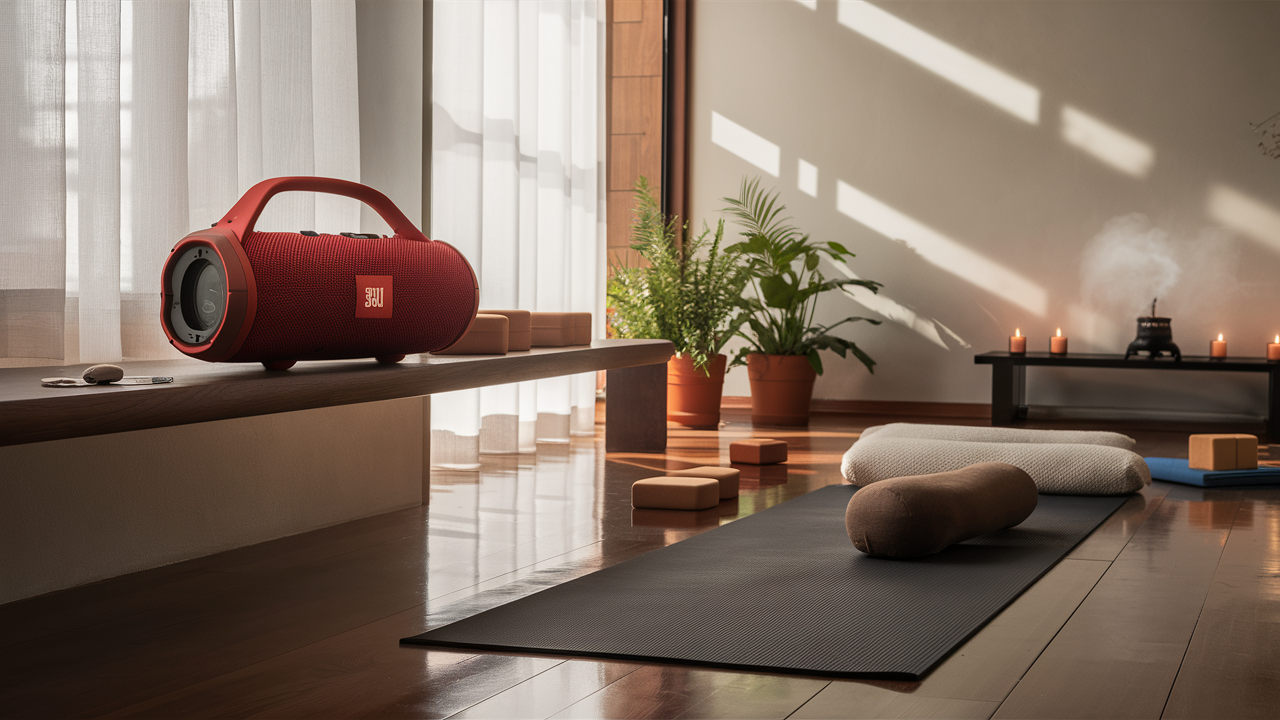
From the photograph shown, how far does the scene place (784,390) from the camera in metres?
5.13

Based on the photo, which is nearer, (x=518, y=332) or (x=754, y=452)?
(x=518, y=332)

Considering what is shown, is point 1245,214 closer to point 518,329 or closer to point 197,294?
point 518,329

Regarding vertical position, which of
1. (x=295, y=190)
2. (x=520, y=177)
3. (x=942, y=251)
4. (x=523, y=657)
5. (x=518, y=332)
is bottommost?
(x=523, y=657)

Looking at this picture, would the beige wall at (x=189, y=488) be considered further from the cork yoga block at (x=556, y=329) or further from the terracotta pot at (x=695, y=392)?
the terracotta pot at (x=695, y=392)

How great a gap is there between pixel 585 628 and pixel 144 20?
1361 millimetres

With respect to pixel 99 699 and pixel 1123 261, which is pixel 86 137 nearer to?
pixel 99 699

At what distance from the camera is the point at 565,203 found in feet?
14.6

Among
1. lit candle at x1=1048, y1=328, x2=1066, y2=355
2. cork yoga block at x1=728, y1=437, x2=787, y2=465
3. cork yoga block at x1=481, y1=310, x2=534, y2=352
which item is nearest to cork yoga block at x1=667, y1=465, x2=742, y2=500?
cork yoga block at x1=481, y1=310, x2=534, y2=352

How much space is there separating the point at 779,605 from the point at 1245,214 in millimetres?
4358

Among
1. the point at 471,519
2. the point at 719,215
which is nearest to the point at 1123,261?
the point at 719,215

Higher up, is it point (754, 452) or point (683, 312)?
point (683, 312)

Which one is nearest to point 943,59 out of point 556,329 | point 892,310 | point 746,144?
point 746,144

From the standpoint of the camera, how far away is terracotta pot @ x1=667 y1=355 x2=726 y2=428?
4859 millimetres

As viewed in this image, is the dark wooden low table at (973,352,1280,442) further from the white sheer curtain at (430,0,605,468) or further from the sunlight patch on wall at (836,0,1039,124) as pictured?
the white sheer curtain at (430,0,605,468)
